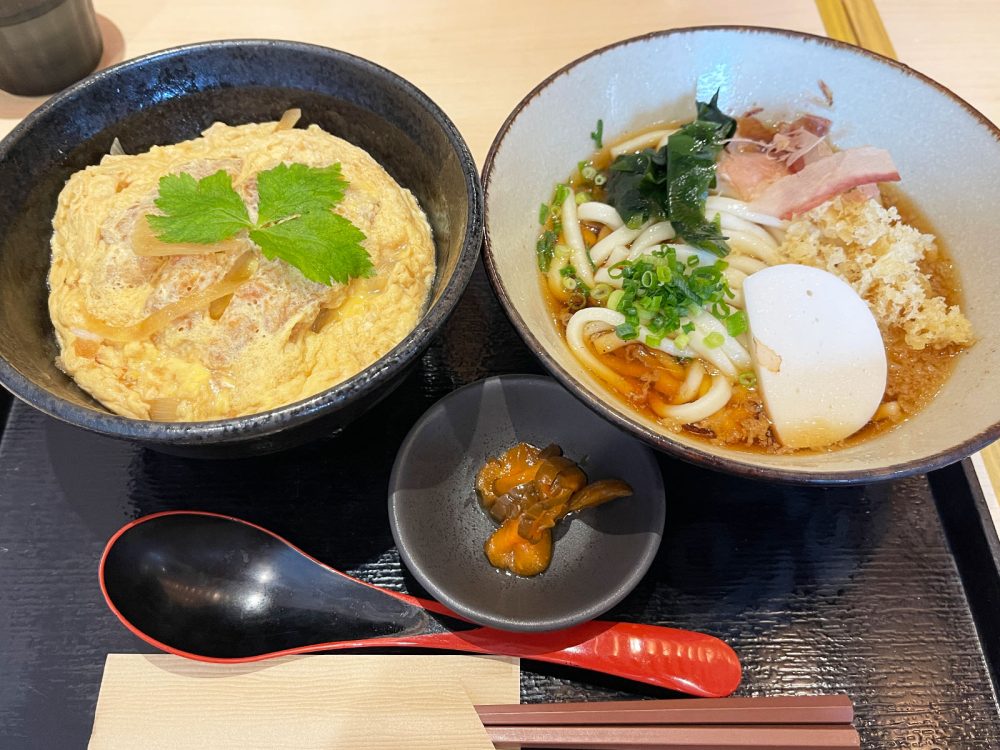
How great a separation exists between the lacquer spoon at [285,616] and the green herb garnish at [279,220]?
0.68 metres

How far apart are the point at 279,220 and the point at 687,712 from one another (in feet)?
4.86

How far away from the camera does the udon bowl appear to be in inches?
58.4

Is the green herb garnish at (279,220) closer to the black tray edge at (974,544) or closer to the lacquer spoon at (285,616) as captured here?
the lacquer spoon at (285,616)

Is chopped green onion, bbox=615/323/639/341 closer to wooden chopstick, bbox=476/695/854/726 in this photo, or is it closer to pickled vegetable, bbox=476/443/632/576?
pickled vegetable, bbox=476/443/632/576

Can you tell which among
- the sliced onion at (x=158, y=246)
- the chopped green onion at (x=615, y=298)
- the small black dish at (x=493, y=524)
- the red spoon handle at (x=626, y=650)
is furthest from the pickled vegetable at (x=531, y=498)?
the sliced onion at (x=158, y=246)

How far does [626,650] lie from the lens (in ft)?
5.05

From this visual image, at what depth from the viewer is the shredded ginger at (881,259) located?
1.81 m

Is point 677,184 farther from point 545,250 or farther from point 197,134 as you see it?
point 197,134

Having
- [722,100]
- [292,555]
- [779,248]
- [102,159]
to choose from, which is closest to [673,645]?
[292,555]

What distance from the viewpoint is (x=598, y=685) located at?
1.55 metres

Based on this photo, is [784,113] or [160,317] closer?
[160,317]

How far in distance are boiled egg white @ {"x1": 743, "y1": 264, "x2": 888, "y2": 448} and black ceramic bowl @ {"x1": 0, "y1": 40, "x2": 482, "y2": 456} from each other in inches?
33.7

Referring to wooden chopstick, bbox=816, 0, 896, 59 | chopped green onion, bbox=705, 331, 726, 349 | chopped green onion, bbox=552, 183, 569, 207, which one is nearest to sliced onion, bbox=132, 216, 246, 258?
chopped green onion, bbox=552, 183, 569, 207

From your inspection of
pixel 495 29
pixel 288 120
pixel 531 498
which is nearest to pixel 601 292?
pixel 531 498
